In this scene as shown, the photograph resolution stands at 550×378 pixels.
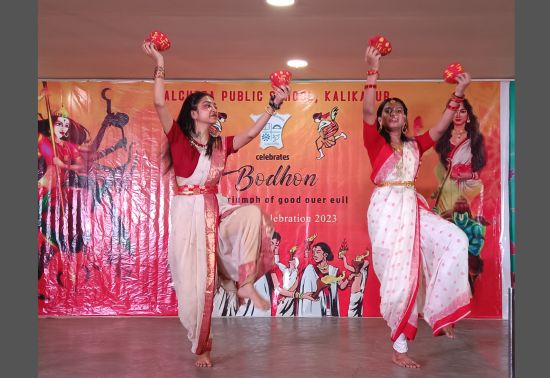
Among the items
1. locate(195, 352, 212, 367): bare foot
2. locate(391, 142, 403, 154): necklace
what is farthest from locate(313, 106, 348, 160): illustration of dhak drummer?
locate(195, 352, 212, 367): bare foot

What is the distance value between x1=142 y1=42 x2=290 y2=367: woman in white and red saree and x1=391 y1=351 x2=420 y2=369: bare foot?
1077 millimetres

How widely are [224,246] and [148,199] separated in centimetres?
251

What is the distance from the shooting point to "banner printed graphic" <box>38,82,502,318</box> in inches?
263

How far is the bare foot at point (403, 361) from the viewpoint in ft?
14.3

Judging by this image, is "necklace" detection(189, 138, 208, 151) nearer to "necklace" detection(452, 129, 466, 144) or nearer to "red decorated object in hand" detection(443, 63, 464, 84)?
"red decorated object in hand" detection(443, 63, 464, 84)

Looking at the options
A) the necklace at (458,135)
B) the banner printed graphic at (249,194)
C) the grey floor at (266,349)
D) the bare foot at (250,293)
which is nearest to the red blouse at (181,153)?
the bare foot at (250,293)

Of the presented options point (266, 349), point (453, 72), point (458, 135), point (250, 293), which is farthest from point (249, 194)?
point (453, 72)

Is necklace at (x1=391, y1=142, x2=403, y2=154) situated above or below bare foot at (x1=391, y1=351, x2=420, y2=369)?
above

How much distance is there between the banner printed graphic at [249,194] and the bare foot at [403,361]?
2.16m

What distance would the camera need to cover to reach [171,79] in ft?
22.4

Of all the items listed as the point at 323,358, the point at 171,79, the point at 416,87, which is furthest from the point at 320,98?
the point at 323,358

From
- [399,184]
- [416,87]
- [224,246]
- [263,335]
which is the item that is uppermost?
[416,87]

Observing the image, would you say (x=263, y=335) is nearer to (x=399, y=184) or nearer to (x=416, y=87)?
(x=399, y=184)

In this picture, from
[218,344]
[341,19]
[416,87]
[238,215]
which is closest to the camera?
[238,215]
